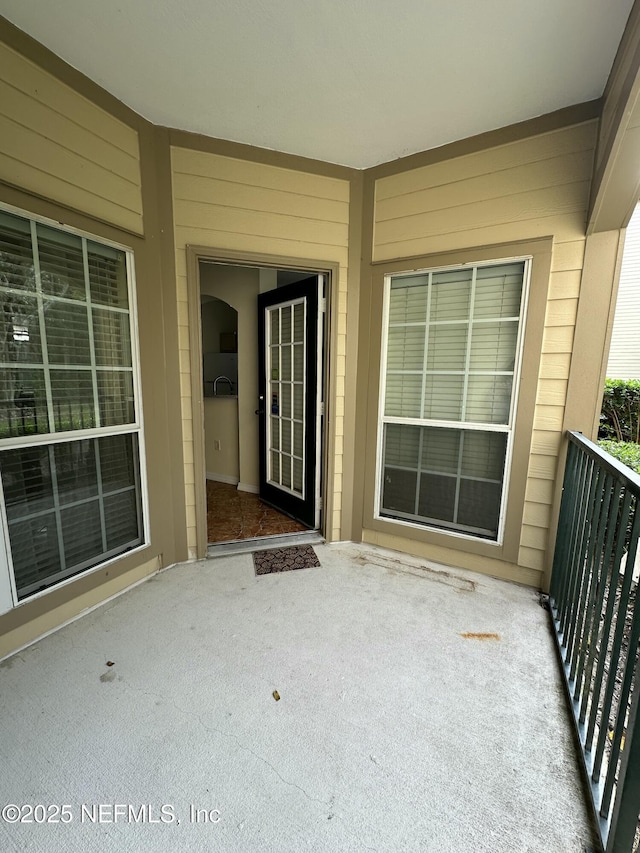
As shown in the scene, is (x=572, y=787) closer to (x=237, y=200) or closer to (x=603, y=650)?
(x=603, y=650)

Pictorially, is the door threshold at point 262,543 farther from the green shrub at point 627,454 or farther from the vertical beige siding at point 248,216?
the green shrub at point 627,454

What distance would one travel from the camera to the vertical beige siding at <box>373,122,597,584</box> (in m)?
2.13

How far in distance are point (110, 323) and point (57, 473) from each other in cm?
91

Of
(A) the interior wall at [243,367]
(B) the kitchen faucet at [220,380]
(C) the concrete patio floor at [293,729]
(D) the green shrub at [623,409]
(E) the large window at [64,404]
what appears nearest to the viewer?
(C) the concrete patio floor at [293,729]

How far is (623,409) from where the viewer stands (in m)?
5.38

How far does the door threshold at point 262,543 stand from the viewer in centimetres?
283

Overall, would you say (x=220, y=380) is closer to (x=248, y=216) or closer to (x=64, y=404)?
(x=248, y=216)

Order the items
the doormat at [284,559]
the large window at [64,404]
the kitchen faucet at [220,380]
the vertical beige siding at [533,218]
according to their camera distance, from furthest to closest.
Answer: the kitchen faucet at [220,380] → the doormat at [284,559] → the vertical beige siding at [533,218] → the large window at [64,404]

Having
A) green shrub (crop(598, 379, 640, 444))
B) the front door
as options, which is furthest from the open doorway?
green shrub (crop(598, 379, 640, 444))

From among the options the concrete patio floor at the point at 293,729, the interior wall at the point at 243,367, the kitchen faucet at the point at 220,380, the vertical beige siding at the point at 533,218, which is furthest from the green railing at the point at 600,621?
the kitchen faucet at the point at 220,380

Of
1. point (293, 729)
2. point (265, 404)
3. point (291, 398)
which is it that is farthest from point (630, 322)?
point (293, 729)

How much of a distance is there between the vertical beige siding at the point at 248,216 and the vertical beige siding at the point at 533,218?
466 millimetres

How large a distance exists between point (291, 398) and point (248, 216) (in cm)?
149

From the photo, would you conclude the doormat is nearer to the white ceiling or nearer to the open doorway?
the open doorway
